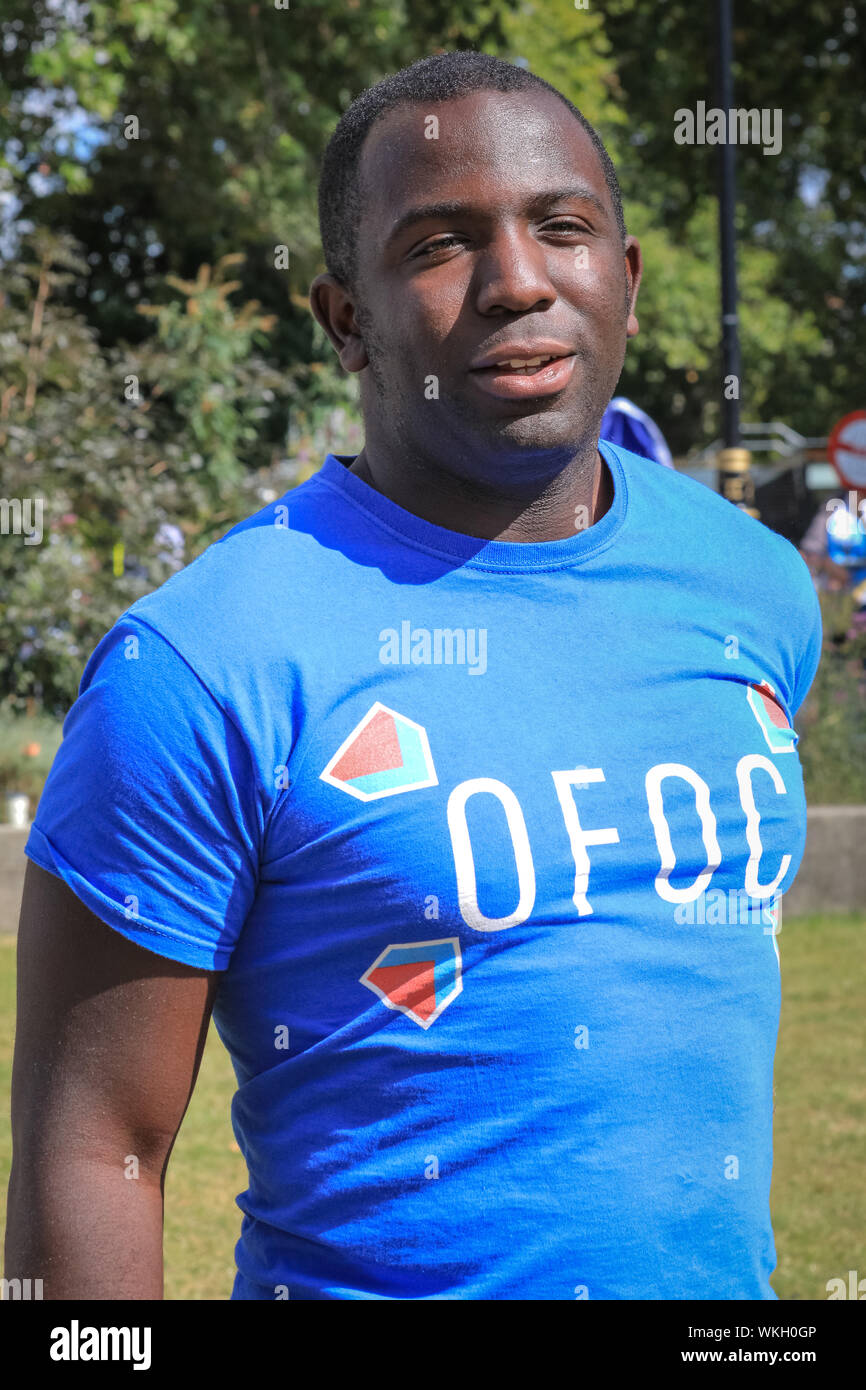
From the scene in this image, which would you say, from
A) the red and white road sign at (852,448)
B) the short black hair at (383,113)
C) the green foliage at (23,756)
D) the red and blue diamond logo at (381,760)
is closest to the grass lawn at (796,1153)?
the green foliage at (23,756)

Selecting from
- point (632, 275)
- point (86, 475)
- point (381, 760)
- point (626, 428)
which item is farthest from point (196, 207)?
point (381, 760)

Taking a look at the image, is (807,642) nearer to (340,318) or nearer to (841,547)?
(340,318)

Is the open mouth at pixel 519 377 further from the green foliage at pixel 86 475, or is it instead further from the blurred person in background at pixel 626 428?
the green foliage at pixel 86 475

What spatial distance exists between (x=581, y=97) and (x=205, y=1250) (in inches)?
617

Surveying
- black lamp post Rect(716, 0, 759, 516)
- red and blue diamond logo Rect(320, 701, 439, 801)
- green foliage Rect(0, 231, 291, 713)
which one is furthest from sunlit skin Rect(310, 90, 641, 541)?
green foliage Rect(0, 231, 291, 713)

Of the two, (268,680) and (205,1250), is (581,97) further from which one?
(268,680)

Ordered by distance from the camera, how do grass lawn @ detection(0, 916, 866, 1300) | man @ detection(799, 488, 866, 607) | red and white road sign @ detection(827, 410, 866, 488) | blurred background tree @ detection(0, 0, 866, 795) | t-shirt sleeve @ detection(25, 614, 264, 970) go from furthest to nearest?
red and white road sign @ detection(827, 410, 866, 488) < man @ detection(799, 488, 866, 607) < blurred background tree @ detection(0, 0, 866, 795) < grass lawn @ detection(0, 916, 866, 1300) < t-shirt sleeve @ detection(25, 614, 264, 970)

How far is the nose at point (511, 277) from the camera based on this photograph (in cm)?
155

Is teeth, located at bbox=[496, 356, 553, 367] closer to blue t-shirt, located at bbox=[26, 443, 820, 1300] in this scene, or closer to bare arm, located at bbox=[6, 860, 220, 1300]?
blue t-shirt, located at bbox=[26, 443, 820, 1300]

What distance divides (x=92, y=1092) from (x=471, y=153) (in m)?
0.96

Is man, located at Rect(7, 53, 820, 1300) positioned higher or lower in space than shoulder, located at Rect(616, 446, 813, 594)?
lower

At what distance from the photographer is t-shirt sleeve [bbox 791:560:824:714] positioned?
1.87m

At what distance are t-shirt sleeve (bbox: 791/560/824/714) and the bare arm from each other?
0.81m
